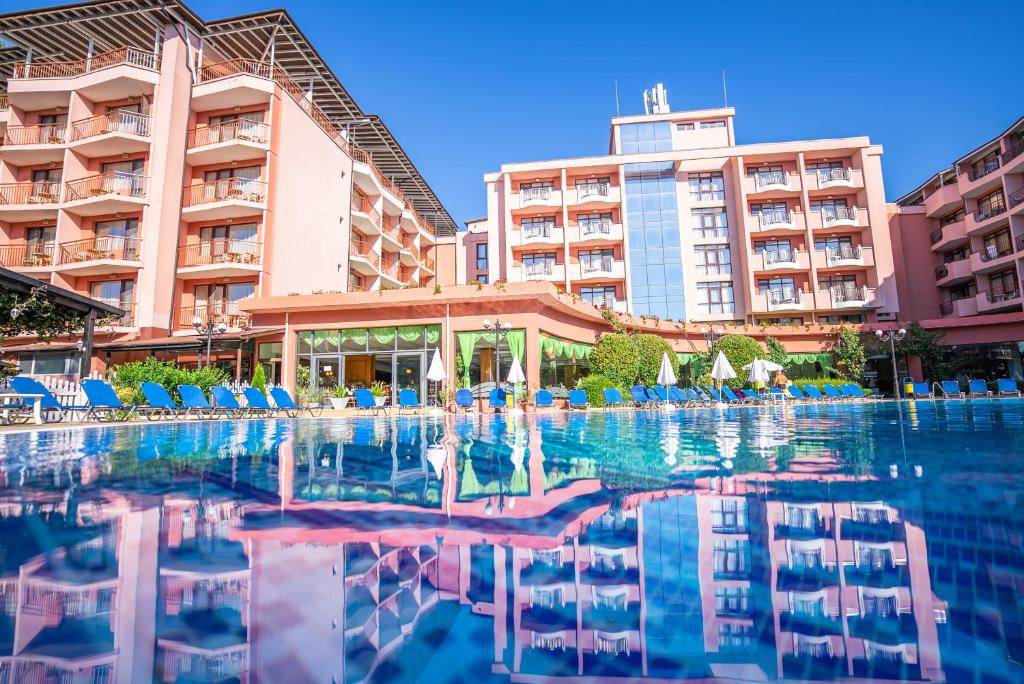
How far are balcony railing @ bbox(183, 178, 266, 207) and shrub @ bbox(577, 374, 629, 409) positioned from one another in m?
14.4

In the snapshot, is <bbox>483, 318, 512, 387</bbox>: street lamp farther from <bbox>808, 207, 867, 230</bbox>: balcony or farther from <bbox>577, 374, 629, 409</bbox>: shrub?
<bbox>808, 207, 867, 230</bbox>: balcony

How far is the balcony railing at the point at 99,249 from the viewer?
20.2 meters

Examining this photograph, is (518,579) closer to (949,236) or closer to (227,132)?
(227,132)

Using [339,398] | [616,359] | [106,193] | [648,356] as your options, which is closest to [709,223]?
[648,356]

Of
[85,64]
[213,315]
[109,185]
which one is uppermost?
[85,64]

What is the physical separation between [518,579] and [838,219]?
33007 millimetres

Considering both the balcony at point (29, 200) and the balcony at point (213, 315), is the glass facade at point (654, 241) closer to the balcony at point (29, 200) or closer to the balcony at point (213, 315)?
the balcony at point (213, 315)

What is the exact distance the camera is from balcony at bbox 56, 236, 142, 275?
19.6 m

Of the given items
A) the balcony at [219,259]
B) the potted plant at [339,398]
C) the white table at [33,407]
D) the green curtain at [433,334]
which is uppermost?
the balcony at [219,259]

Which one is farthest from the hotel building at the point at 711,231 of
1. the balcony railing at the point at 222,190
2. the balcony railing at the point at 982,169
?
the balcony railing at the point at 222,190

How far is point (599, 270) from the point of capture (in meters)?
29.2

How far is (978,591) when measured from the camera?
53.1 inches

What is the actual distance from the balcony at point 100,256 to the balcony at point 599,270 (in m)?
19.7

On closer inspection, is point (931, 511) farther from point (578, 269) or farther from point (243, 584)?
point (578, 269)
